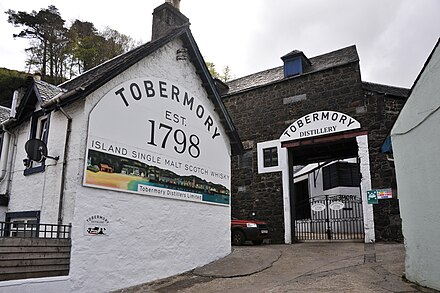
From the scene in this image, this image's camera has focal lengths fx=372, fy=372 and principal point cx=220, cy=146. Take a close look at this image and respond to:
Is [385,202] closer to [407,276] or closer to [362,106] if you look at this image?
[362,106]

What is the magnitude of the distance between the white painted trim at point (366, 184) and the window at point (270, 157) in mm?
3777

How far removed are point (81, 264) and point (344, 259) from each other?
7.23 meters

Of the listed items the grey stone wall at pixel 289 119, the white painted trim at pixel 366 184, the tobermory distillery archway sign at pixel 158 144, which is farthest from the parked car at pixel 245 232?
the white painted trim at pixel 366 184

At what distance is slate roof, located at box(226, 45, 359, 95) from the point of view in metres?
16.9

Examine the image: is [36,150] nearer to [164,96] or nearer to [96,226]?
[96,226]

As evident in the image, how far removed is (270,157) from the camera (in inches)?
695

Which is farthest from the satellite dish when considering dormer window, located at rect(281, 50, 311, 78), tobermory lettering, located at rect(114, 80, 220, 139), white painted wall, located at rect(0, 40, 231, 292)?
dormer window, located at rect(281, 50, 311, 78)

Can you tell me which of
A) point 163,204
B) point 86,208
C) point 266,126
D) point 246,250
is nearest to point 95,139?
point 86,208

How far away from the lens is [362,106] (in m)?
15.6

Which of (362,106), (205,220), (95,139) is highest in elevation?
(362,106)

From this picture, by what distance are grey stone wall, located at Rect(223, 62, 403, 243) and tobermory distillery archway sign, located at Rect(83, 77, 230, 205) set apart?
15.4 feet

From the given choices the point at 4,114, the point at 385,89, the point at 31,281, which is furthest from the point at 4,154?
the point at 385,89

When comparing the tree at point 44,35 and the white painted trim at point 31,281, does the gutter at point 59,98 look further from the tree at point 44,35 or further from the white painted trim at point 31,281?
the tree at point 44,35

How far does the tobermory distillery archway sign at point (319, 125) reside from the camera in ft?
51.9
